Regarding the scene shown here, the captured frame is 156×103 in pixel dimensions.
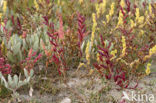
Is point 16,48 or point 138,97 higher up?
point 16,48

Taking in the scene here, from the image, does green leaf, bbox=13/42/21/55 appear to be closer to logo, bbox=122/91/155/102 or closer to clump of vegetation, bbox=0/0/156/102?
clump of vegetation, bbox=0/0/156/102

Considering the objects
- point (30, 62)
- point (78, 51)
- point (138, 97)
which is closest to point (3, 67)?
point (30, 62)

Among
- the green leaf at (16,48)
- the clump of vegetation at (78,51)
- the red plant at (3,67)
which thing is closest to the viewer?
the red plant at (3,67)

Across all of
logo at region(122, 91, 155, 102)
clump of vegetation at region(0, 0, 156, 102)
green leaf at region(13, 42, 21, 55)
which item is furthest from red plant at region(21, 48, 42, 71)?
logo at region(122, 91, 155, 102)

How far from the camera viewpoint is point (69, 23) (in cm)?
379

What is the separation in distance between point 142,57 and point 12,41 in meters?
1.63

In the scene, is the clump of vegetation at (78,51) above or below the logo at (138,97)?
above

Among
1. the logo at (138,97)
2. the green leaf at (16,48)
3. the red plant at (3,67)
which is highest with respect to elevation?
the green leaf at (16,48)

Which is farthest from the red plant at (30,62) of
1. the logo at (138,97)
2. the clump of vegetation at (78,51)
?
the logo at (138,97)

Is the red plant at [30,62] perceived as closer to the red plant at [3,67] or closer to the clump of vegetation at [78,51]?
the clump of vegetation at [78,51]

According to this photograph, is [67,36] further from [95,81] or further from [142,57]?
[142,57]

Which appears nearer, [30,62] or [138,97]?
[138,97]

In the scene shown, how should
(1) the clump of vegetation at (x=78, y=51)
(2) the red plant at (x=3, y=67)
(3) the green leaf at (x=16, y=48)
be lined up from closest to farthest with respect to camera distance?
(2) the red plant at (x=3, y=67) → (1) the clump of vegetation at (x=78, y=51) → (3) the green leaf at (x=16, y=48)

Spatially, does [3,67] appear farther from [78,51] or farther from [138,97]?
[138,97]
